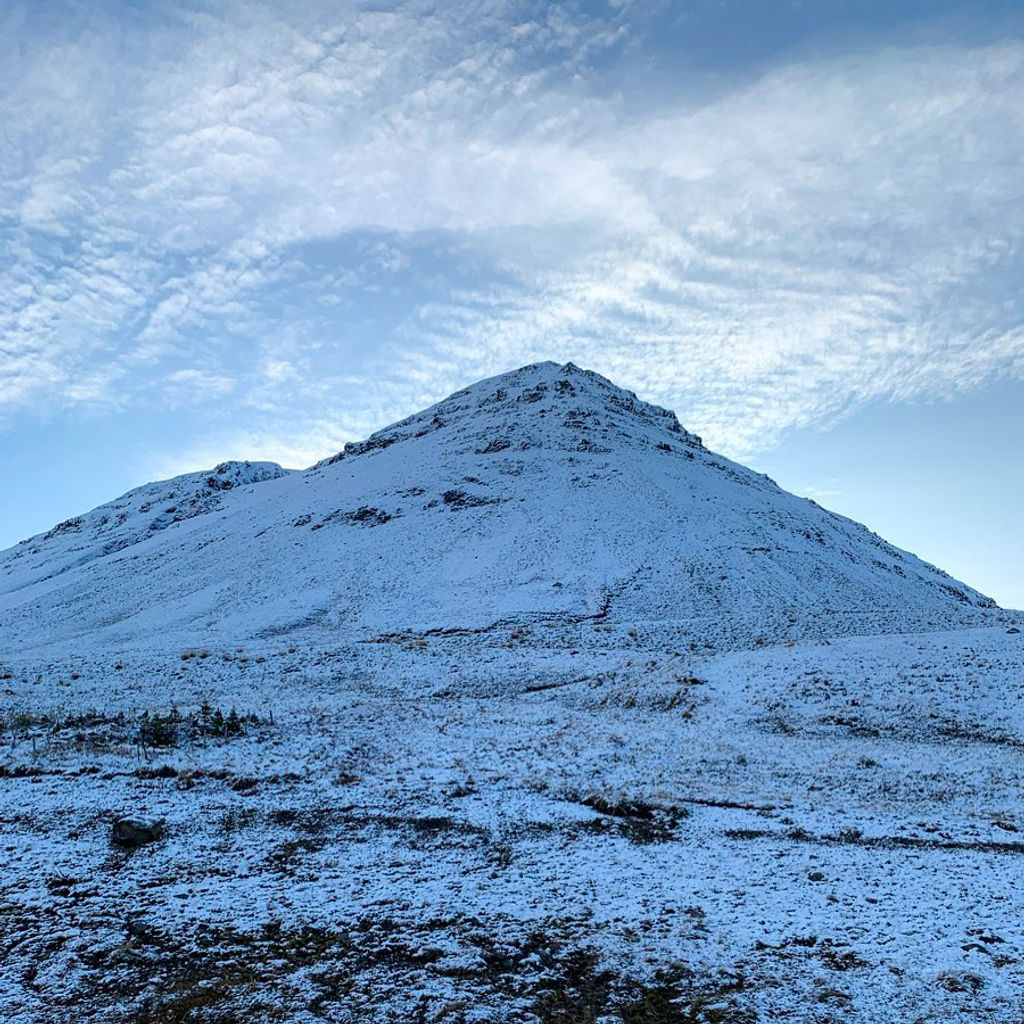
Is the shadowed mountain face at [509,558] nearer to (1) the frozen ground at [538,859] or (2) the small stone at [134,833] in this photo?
(1) the frozen ground at [538,859]

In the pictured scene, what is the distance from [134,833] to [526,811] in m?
6.13

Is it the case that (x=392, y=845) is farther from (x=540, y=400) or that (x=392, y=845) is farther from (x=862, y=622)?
(x=540, y=400)

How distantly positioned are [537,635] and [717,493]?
31.6 meters

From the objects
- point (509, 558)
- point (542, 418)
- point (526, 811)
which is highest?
point (542, 418)

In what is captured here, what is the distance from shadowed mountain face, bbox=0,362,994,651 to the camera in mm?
38562

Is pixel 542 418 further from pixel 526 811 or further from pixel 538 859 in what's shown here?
pixel 538 859

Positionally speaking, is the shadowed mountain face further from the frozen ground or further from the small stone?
the small stone

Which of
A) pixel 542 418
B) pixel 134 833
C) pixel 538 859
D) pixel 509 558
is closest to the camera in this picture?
pixel 538 859

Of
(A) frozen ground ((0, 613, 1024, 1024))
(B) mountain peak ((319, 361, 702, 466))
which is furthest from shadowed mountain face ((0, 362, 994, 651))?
(A) frozen ground ((0, 613, 1024, 1024))

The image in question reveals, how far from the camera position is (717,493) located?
60.7 meters

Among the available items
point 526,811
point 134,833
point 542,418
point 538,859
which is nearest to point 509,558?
point 542,418

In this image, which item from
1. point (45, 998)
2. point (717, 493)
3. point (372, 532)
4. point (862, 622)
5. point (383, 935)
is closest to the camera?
point (45, 998)

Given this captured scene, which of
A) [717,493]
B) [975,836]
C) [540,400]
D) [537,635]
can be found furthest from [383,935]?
[540,400]

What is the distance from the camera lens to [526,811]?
12.6 m
